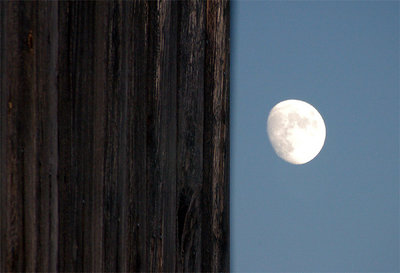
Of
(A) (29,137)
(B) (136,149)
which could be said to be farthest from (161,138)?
(A) (29,137)

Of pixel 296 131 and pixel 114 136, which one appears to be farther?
pixel 296 131

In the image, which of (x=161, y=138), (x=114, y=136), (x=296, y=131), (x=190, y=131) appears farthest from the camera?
(x=296, y=131)

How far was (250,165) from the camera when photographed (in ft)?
5.96

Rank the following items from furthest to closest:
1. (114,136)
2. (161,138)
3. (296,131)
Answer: (296,131) < (161,138) < (114,136)

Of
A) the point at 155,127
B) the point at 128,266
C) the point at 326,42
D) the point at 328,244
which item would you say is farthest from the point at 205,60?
the point at 328,244

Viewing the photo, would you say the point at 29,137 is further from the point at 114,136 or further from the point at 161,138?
the point at 161,138

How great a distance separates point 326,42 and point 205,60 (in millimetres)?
490

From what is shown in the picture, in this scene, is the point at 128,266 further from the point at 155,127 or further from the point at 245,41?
the point at 245,41

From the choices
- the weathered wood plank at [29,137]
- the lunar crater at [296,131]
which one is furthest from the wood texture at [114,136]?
the lunar crater at [296,131]

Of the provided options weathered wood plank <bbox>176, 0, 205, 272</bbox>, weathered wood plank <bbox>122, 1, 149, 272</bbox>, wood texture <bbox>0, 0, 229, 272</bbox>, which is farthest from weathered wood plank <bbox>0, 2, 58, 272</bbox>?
weathered wood plank <bbox>176, 0, 205, 272</bbox>

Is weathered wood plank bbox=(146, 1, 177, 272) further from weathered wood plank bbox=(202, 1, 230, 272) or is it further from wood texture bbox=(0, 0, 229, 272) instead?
weathered wood plank bbox=(202, 1, 230, 272)

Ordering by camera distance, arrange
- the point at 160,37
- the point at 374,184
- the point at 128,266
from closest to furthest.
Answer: the point at 128,266
the point at 160,37
the point at 374,184

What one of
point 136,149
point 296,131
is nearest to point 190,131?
point 136,149

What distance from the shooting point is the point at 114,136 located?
1377 mm
